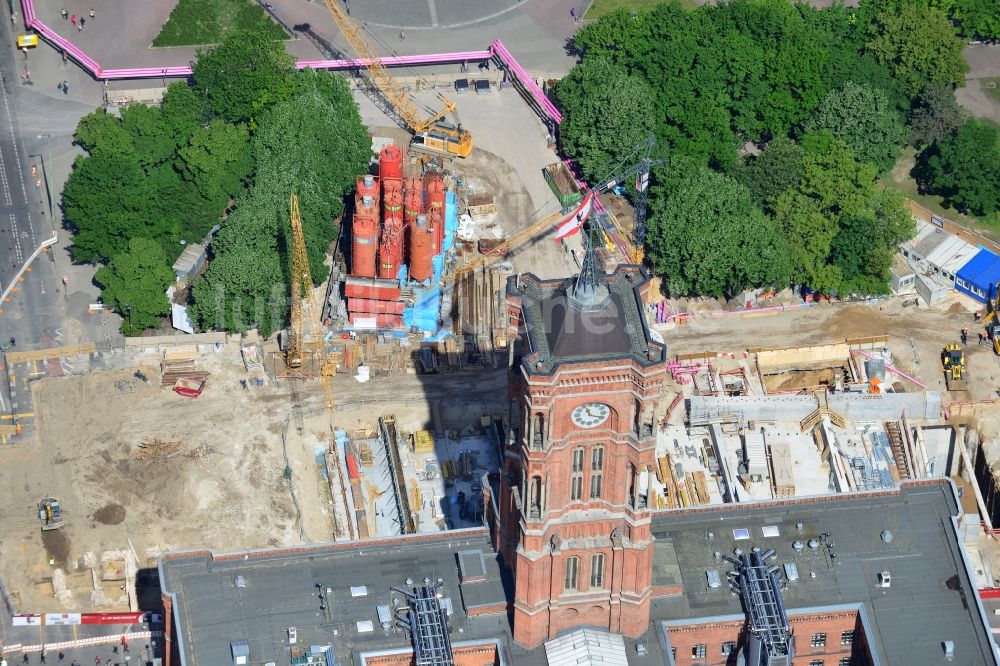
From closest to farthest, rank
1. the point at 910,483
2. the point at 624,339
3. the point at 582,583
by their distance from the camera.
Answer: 1. the point at 624,339
2. the point at 582,583
3. the point at 910,483

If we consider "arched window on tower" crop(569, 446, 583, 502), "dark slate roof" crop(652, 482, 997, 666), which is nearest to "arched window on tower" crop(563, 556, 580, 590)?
"arched window on tower" crop(569, 446, 583, 502)

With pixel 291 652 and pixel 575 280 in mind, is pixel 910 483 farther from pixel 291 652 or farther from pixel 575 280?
pixel 291 652

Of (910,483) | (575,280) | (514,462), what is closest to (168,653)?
(514,462)

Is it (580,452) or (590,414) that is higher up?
(590,414)

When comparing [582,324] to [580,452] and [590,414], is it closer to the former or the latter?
[590,414]

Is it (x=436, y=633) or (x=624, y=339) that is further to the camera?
(x=436, y=633)

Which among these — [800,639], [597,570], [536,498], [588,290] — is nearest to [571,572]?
[597,570]
